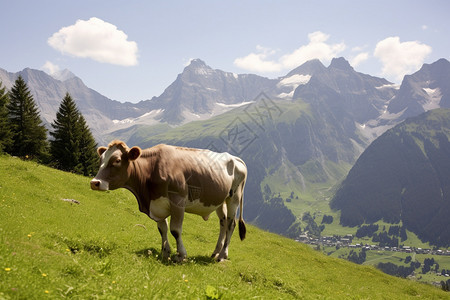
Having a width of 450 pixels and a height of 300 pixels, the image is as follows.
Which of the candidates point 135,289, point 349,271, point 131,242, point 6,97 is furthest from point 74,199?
point 6,97

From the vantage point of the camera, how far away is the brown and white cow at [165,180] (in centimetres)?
1047

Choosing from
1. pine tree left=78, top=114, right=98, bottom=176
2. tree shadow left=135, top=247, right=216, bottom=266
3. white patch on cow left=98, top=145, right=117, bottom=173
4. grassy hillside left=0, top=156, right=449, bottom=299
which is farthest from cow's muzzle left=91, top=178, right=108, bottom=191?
pine tree left=78, top=114, right=98, bottom=176

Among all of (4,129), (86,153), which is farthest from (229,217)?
(86,153)

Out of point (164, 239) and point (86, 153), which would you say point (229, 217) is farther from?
point (86, 153)

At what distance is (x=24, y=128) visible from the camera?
4625 centimetres

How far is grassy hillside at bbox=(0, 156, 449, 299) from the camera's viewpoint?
6.16 meters

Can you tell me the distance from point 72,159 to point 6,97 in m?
11.6

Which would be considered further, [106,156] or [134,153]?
[134,153]

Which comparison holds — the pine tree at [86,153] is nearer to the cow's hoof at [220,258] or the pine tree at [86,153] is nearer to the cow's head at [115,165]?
the cow's hoof at [220,258]

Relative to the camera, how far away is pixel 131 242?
1309 centimetres

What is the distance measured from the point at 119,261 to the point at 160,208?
228 centimetres

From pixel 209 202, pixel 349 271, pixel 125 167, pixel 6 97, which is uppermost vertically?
pixel 6 97

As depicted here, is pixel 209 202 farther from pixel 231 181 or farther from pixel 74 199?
pixel 74 199

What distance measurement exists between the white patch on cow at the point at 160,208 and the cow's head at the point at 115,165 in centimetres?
126
